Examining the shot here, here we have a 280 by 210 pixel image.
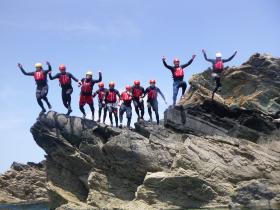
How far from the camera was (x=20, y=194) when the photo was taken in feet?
188

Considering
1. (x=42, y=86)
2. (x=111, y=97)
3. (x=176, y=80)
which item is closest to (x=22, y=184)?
(x=42, y=86)

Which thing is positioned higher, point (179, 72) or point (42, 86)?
point (179, 72)

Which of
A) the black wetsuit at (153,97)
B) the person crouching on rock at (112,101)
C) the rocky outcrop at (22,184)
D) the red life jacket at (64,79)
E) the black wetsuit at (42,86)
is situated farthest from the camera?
the rocky outcrop at (22,184)

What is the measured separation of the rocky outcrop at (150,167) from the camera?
78.4ft

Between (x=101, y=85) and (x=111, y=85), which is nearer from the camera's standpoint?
(x=111, y=85)

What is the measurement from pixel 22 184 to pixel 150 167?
3753 centimetres

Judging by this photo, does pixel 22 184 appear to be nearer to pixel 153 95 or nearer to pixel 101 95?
pixel 101 95

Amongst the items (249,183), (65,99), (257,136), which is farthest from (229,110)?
(65,99)

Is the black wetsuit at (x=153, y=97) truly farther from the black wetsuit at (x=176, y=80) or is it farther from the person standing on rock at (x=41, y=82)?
the person standing on rock at (x=41, y=82)

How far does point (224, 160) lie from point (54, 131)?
35.8 ft

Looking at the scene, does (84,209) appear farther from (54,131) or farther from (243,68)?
(243,68)

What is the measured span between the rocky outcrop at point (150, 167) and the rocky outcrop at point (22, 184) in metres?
30.0

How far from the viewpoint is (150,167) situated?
25.6 metres

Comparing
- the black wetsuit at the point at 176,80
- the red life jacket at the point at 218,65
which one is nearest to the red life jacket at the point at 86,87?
the black wetsuit at the point at 176,80
